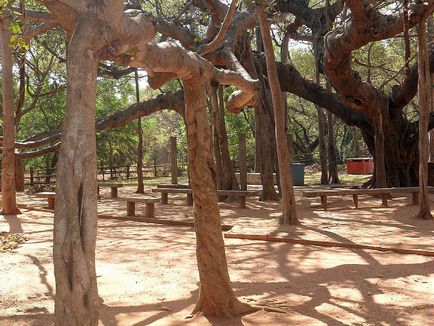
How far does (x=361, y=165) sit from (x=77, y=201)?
24.0 m

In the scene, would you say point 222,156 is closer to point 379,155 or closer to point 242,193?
point 242,193

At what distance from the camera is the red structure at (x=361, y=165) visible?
961 inches

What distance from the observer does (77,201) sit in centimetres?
203

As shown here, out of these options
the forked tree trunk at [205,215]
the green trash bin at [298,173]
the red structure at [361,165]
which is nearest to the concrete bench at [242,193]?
the green trash bin at [298,173]

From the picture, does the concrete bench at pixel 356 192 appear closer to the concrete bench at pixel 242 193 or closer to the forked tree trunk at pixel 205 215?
the concrete bench at pixel 242 193

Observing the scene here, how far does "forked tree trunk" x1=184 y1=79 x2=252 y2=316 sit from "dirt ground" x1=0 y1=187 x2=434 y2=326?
0.56 feet

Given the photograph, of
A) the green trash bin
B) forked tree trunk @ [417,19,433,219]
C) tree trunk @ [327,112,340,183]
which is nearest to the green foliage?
forked tree trunk @ [417,19,433,219]

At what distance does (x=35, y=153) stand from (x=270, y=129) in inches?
286

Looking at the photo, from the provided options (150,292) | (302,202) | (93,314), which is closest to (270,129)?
(302,202)

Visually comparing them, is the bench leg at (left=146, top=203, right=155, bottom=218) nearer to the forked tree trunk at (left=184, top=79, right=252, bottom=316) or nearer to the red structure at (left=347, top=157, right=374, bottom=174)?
the forked tree trunk at (left=184, top=79, right=252, bottom=316)

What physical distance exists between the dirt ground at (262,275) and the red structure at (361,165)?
16211mm

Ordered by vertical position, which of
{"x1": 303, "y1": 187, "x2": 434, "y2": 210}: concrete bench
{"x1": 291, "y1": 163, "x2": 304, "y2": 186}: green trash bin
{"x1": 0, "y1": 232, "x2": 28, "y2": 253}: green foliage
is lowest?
{"x1": 0, "y1": 232, "x2": 28, "y2": 253}: green foliage

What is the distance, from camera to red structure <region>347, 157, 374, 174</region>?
2442 cm

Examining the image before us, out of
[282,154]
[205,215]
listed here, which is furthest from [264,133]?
[205,215]
